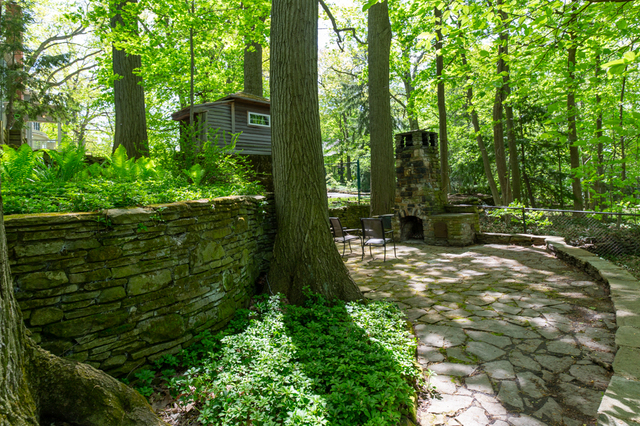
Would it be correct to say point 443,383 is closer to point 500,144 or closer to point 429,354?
point 429,354

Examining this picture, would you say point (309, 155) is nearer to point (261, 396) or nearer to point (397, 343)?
point (397, 343)

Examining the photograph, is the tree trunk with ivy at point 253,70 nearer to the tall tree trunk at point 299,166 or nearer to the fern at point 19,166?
the tall tree trunk at point 299,166

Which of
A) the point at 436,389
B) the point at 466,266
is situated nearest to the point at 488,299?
the point at 466,266

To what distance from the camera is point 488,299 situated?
4.71 metres

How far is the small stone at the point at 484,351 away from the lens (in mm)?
3223

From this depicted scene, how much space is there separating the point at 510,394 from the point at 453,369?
19.2 inches

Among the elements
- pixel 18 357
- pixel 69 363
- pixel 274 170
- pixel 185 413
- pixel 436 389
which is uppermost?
pixel 274 170

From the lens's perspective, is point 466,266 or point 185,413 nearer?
point 185,413

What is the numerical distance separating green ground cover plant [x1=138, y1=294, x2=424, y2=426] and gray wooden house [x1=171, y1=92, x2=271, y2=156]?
1015cm

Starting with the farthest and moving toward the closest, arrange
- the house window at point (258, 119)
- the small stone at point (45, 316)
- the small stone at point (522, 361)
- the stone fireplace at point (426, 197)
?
the house window at point (258, 119) < the stone fireplace at point (426, 197) < the small stone at point (522, 361) < the small stone at point (45, 316)

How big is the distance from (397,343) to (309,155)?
237cm

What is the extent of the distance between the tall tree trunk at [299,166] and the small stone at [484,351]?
139cm

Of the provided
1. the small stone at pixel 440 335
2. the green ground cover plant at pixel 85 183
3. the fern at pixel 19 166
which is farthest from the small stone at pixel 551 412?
the fern at pixel 19 166

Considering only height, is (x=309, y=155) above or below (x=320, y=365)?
above
